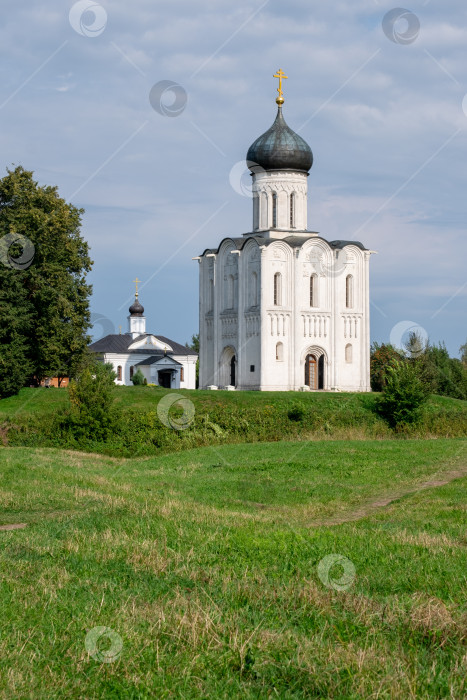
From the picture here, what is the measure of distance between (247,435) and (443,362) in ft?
121

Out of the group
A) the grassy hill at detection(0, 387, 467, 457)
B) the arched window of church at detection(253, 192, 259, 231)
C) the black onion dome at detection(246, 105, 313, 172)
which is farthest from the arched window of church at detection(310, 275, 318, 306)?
the grassy hill at detection(0, 387, 467, 457)

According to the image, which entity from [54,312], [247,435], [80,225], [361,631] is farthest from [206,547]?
[80,225]

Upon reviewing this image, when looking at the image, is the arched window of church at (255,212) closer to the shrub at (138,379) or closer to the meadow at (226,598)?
the shrub at (138,379)

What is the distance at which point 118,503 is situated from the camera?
1344 cm

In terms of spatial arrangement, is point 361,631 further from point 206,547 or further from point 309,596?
point 206,547

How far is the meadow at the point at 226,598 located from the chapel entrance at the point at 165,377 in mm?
58132

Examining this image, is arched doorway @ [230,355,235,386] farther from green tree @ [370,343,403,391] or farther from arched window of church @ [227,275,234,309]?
green tree @ [370,343,403,391]

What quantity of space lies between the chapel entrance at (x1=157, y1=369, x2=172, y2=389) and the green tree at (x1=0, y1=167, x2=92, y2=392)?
1216 inches

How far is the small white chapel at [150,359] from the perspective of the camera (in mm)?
73812

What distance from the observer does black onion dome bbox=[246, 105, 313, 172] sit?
51438 millimetres

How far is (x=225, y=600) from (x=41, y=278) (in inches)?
1405

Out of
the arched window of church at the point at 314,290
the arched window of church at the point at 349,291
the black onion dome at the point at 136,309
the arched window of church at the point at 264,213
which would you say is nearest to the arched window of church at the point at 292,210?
the arched window of church at the point at 264,213

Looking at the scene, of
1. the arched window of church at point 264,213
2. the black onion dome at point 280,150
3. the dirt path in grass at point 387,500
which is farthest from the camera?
the arched window of church at point 264,213

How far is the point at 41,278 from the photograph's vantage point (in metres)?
41.5
